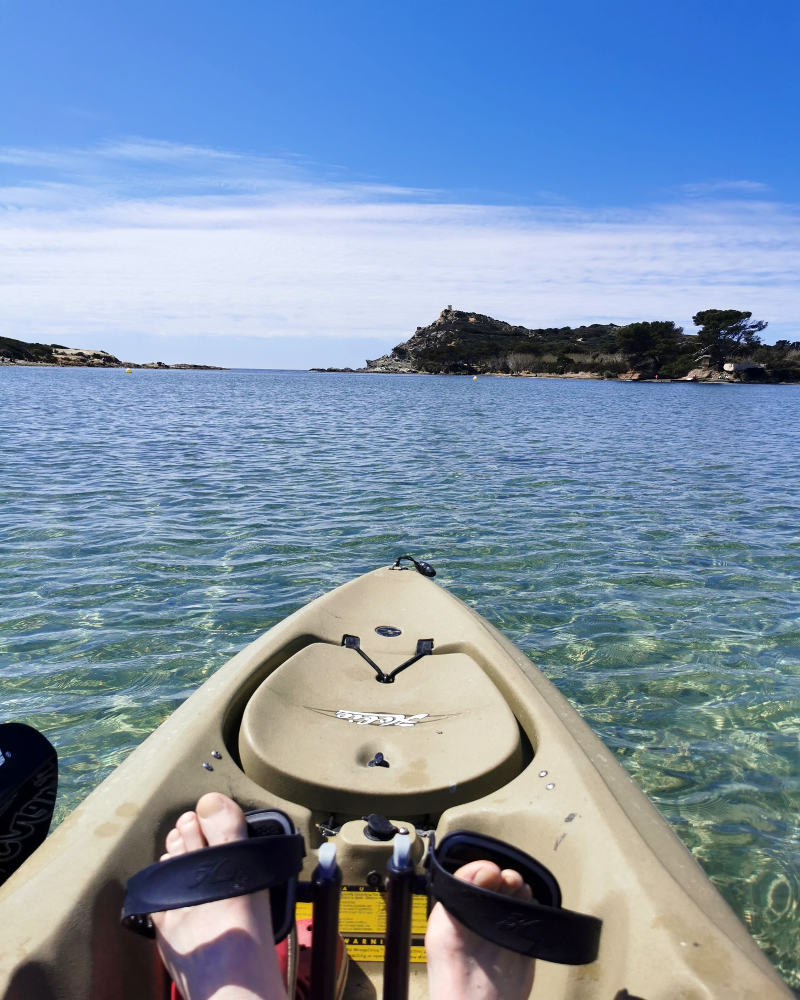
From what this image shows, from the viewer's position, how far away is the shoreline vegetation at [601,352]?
96.4 meters

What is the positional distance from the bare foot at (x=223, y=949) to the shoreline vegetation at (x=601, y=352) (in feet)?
341

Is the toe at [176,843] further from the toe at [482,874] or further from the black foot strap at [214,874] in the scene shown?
the toe at [482,874]

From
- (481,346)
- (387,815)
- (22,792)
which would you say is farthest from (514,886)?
(481,346)

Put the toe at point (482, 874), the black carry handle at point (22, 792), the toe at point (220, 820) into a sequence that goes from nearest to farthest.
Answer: the toe at point (482, 874)
the toe at point (220, 820)
the black carry handle at point (22, 792)

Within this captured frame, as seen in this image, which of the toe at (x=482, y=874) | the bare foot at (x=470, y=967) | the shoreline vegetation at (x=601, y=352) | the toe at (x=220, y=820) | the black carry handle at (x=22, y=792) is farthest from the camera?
the shoreline vegetation at (x=601, y=352)

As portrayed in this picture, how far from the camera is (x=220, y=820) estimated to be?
191 centimetres

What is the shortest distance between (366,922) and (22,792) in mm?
1203

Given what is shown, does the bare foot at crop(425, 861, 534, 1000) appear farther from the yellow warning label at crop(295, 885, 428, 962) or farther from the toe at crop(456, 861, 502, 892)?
the yellow warning label at crop(295, 885, 428, 962)

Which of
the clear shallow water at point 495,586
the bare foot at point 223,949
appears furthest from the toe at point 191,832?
the clear shallow water at point 495,586

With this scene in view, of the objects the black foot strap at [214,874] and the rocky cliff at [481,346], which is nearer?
the black foot strap at [214,874]

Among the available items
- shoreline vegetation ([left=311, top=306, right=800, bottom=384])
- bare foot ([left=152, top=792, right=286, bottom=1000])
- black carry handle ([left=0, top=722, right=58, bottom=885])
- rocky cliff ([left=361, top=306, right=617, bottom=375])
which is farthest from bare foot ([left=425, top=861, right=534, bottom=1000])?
rocky cliff ([left=361, top=306, right=617, bottom=375])

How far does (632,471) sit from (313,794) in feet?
46.6

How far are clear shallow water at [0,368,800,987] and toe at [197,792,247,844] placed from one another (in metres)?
2.51

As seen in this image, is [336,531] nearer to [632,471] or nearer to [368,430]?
[632,471]
